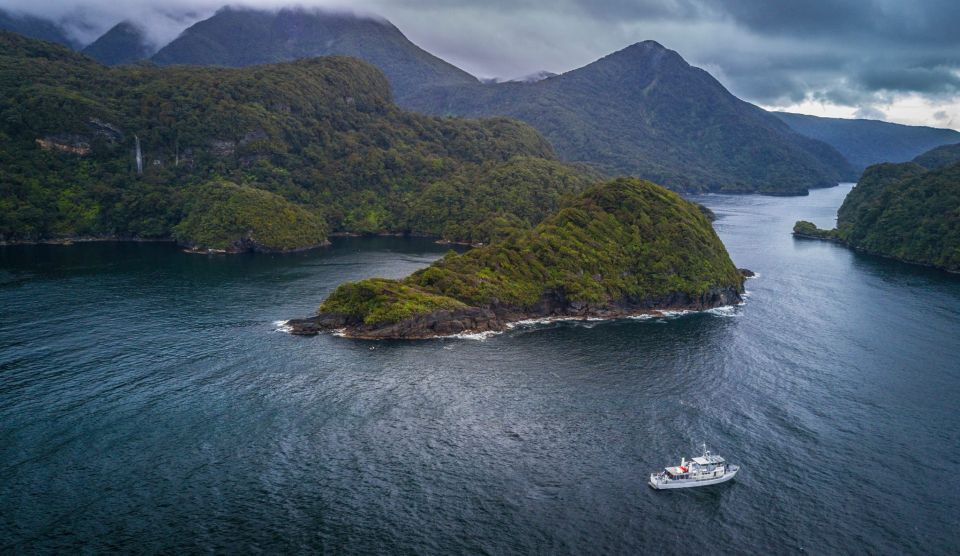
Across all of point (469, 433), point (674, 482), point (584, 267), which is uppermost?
point (584, 267)

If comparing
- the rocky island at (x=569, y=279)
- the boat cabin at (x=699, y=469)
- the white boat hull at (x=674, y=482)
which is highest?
the rocky island at (x=569, y=279)

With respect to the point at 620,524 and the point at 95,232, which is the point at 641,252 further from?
the point at 95,232

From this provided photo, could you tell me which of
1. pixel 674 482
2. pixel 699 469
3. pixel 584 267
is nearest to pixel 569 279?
pixel 584 267

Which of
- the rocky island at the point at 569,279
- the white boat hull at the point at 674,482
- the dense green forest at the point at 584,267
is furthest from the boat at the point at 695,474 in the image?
the dense green forest at the point at 584,267

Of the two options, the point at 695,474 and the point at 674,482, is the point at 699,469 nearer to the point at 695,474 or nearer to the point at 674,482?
the point at 695,474

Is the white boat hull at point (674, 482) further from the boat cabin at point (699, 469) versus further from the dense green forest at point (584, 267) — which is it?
the dense green forest at point (584, 267)

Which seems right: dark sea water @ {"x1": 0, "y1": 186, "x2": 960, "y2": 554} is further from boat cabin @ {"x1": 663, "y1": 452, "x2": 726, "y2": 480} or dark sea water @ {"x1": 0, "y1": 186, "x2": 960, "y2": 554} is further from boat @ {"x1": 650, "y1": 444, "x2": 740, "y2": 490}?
boat cabin @ {"x1": 663, "y1": 452, "x2": 726, "y2": 480}

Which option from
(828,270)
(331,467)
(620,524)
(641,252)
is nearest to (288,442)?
(331,467)
